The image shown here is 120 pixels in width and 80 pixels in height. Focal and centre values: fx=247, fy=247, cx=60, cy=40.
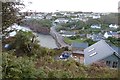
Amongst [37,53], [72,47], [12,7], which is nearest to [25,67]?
[12,7]

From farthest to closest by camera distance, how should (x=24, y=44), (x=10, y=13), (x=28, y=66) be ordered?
1. (x=24, y=44)
2. (x=10, y=13)
3. (x=28, y=66)

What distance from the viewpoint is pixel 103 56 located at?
15.4 feet

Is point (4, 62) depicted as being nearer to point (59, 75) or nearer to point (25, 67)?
point (25, 67)

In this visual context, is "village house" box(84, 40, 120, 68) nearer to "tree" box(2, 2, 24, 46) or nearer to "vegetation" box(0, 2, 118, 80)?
"vegetation" box(0, 2, 118, 80)

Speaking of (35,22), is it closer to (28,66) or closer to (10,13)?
(10,13)

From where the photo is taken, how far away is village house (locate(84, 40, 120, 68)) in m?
4.04

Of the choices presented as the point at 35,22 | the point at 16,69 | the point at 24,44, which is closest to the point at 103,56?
the point at 24,44

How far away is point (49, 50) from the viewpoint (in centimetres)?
414

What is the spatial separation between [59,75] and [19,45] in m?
1.63

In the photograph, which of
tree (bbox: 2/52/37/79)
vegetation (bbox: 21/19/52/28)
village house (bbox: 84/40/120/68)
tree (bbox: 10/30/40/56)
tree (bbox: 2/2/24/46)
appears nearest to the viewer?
tree (bbox: 2/52/37/79)

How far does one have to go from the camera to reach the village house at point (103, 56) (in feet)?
13.3

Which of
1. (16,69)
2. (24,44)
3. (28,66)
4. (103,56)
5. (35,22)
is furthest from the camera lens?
(103,56)

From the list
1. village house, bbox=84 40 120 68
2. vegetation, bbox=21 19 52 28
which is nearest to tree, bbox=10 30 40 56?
vegetation, bbox=21 19 52 28

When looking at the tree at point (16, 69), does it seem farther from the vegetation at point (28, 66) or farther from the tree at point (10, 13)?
the tree at point (10, 13)
